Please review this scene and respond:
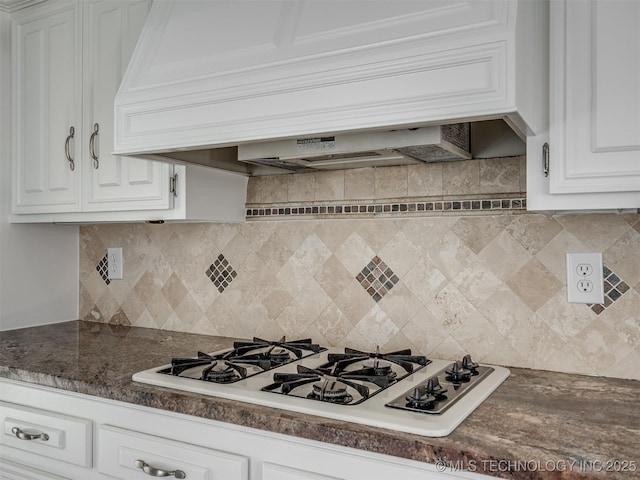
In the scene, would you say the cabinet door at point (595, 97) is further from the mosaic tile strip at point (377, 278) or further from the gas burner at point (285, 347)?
the gas burner at point (285, 347)

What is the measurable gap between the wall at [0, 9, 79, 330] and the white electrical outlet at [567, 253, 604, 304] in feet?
6.81

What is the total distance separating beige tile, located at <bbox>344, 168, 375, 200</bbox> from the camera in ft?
6.06

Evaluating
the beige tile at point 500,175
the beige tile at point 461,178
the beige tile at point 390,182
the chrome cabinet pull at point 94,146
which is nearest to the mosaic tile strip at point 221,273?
the chrome cabinet pull at point 94,146

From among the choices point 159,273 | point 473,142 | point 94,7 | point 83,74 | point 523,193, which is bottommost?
point 159,273

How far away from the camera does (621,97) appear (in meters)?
1.21

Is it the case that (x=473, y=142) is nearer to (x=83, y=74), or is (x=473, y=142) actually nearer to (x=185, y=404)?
(x=185, y=404)

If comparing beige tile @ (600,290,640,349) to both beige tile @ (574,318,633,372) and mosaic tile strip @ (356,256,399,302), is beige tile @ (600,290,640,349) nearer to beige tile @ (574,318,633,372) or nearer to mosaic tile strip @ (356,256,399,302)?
beige tile @ (574,318,633,372)

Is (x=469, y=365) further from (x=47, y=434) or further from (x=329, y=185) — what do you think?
(x=47, y=434)

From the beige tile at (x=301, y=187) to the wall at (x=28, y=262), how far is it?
1171mm

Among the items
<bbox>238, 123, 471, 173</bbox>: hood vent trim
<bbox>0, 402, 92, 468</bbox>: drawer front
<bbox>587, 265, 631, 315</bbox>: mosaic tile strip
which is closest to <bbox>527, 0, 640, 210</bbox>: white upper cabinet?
<bbox>238, 123, 471, 173</bbox>: hood vent trim

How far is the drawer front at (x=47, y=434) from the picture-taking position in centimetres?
153

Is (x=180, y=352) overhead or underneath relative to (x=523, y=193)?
underneath

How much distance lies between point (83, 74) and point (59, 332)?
1.02 meters

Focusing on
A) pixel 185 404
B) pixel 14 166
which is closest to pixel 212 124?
pixel 185 404
